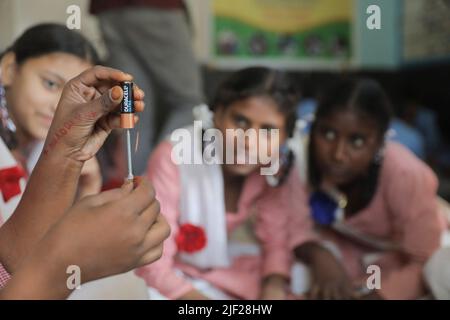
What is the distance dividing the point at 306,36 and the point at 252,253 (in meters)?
0.44

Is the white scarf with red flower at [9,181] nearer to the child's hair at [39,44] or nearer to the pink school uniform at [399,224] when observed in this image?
the child's hair at [39,44]

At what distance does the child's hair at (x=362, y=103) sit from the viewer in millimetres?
860

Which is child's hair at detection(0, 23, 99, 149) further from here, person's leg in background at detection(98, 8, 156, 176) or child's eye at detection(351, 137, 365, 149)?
child's eye at detection(351, 137, 365, 149)

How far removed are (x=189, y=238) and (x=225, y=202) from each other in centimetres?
10

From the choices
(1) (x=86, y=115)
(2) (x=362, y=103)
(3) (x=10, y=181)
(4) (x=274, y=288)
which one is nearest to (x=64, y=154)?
(1) (x=86, y=115)

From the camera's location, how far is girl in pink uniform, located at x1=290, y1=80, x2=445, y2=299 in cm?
84

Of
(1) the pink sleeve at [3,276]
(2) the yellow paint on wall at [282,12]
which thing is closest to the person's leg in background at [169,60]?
(2) the yellow paint on wall at [282,12]

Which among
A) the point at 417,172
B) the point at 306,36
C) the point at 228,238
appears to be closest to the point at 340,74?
the point at 306,36

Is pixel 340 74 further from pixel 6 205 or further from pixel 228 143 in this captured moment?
pixel 6 205

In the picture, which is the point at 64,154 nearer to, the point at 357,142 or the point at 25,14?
the point at 25,14

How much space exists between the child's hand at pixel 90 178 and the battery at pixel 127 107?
18 cm

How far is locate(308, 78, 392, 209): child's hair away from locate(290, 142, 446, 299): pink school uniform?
0.03m
